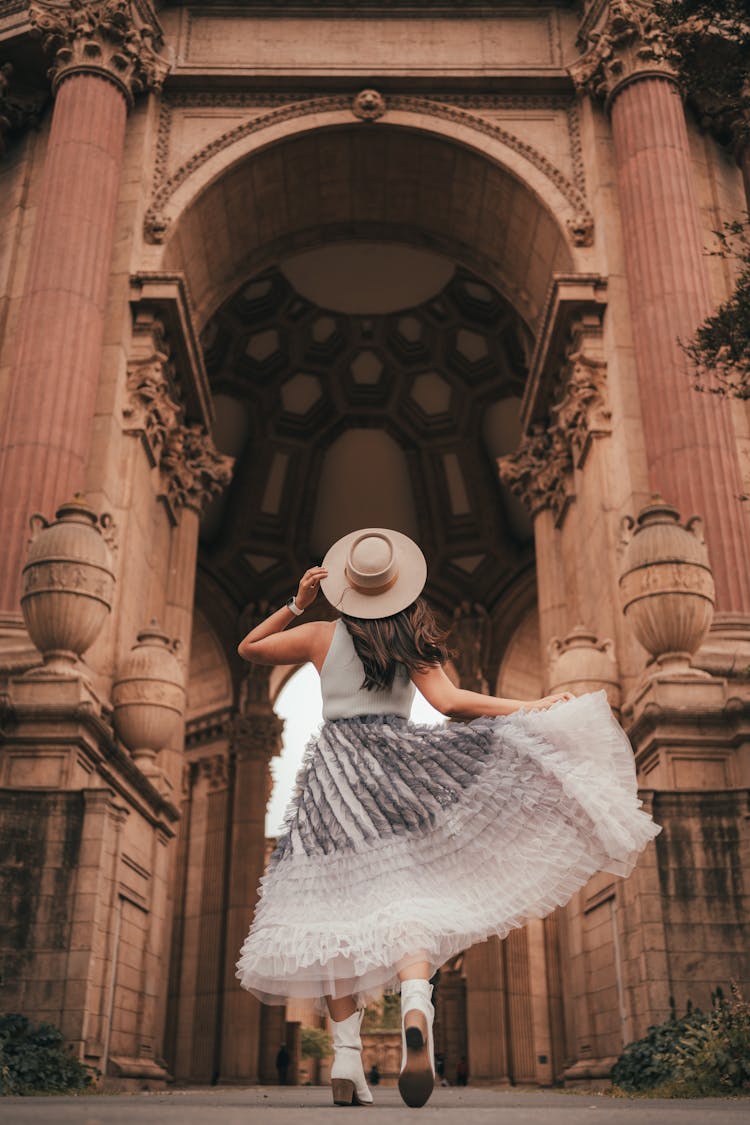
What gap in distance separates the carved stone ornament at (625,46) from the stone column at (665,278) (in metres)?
0.02

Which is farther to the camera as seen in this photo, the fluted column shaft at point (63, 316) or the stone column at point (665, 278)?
the fluted column shaft at point (63, 316)

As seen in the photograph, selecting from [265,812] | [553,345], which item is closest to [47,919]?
[553,345]

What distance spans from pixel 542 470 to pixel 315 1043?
41.9 m

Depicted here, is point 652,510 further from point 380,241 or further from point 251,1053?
point 251,1053

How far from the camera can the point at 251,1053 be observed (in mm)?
30219

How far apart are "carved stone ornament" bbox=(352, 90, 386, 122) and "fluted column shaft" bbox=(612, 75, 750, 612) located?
156 inches

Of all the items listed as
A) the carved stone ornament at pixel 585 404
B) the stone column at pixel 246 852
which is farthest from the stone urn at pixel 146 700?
the stone column at pixel 246 852

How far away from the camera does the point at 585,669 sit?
1421 centimetres

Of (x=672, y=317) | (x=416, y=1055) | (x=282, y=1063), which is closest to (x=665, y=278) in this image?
(x=672, y=317)

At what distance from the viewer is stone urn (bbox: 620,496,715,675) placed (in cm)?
1219

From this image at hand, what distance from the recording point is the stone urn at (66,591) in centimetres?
1248

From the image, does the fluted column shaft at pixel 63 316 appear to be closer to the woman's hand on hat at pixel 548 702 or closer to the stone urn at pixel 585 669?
the stone urn at pixel 585 669

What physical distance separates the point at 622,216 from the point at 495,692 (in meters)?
20.4

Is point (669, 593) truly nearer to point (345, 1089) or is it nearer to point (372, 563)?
point (372, 563)
